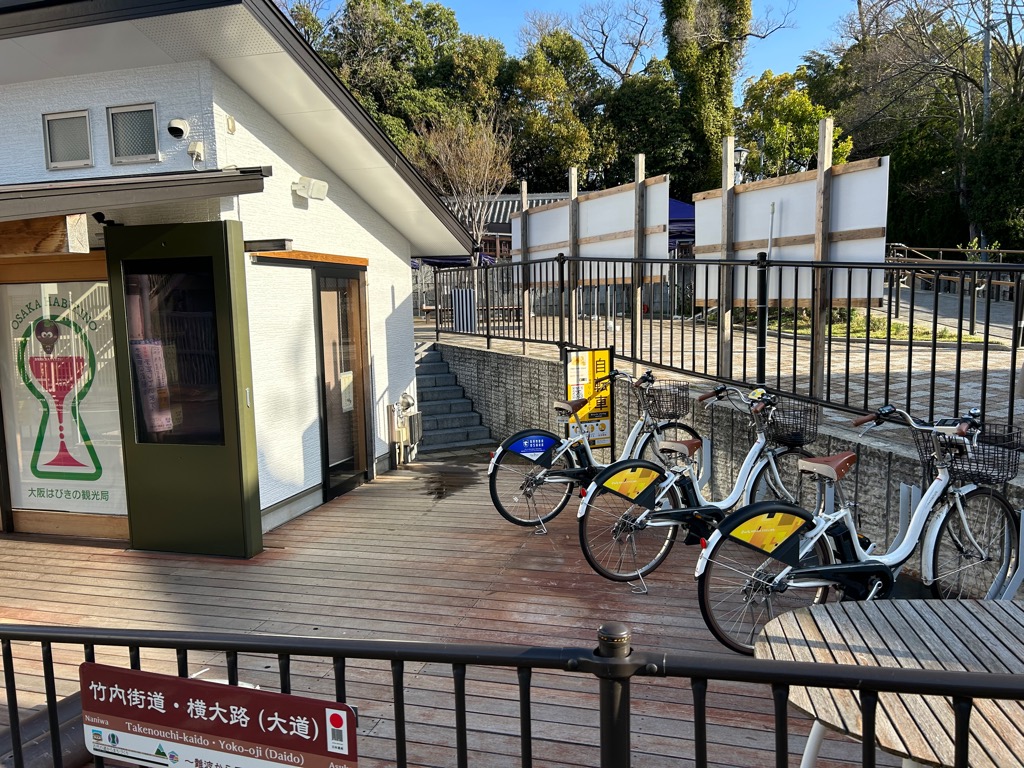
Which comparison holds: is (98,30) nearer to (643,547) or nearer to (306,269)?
(306,269)

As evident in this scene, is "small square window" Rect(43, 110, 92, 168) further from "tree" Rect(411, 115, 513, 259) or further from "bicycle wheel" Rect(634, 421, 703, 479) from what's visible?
"tree" Rect(411, 115, 513, 259)

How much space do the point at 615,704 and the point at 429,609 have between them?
2.95 meters

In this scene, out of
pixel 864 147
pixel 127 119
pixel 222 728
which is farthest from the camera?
pixel 864 147

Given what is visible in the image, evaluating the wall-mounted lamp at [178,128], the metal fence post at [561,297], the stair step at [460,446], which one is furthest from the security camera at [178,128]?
the stair step at [460,446]

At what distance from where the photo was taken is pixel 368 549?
5371mm

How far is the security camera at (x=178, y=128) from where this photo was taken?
5.03 m

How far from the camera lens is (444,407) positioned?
972 centimetres

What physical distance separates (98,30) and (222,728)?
183 inches

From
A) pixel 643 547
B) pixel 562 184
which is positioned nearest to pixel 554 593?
pixel 643 547

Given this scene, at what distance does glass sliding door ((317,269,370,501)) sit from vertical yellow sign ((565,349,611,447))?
217 centimetres

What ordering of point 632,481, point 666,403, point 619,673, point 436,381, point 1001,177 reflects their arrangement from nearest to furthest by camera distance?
point 619,673
point 632,481
point 666,403
point 436,381
point 1001,177

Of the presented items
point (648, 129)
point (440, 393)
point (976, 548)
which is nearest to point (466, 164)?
point (648, 129)

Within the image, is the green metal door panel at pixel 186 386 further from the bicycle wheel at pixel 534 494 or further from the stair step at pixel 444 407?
the stair step at pixel 444 407

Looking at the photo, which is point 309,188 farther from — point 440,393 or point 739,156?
point 739,156
